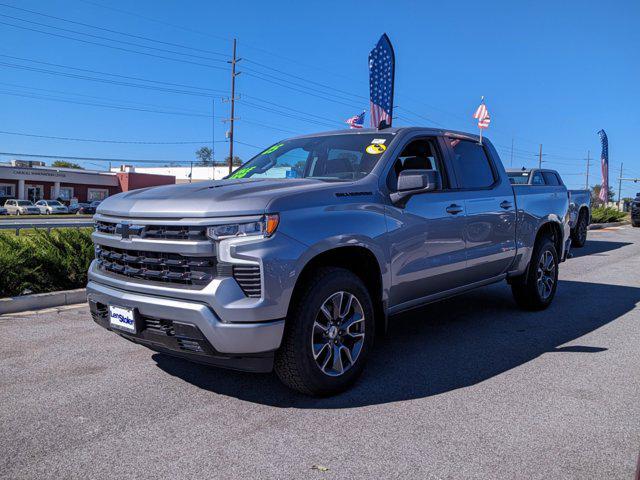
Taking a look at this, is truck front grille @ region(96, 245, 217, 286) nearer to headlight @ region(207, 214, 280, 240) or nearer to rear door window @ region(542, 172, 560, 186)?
headlight @ region(207, 214, 280, 240)

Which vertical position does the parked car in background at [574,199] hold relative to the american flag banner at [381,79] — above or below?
below

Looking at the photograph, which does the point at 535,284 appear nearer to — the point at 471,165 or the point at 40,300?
the point at 471,165

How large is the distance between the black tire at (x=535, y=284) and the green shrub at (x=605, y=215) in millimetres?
22442

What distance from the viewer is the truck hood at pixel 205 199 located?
11.0 feet

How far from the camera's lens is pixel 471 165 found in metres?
5.45

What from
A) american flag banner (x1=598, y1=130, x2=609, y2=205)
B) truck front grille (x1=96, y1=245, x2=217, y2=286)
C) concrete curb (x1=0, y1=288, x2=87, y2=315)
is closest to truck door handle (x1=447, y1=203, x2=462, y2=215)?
truck front grille (x1=96, y1=245, x2=217, y2=286)

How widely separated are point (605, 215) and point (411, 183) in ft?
92.3

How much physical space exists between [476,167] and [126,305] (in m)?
3.64

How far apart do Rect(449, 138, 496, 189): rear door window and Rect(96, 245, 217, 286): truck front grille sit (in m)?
2.79

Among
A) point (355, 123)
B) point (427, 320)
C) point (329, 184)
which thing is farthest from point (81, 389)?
point (355, 123)

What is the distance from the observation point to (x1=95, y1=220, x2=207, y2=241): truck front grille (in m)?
3.34

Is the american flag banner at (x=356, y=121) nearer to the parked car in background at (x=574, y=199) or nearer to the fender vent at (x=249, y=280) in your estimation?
the parked car in background at (x=574, y=199)

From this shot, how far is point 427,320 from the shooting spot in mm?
6004

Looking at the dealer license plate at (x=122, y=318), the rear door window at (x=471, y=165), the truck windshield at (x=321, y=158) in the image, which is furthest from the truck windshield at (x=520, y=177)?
the dealer license plate at (x=122, y=318)
